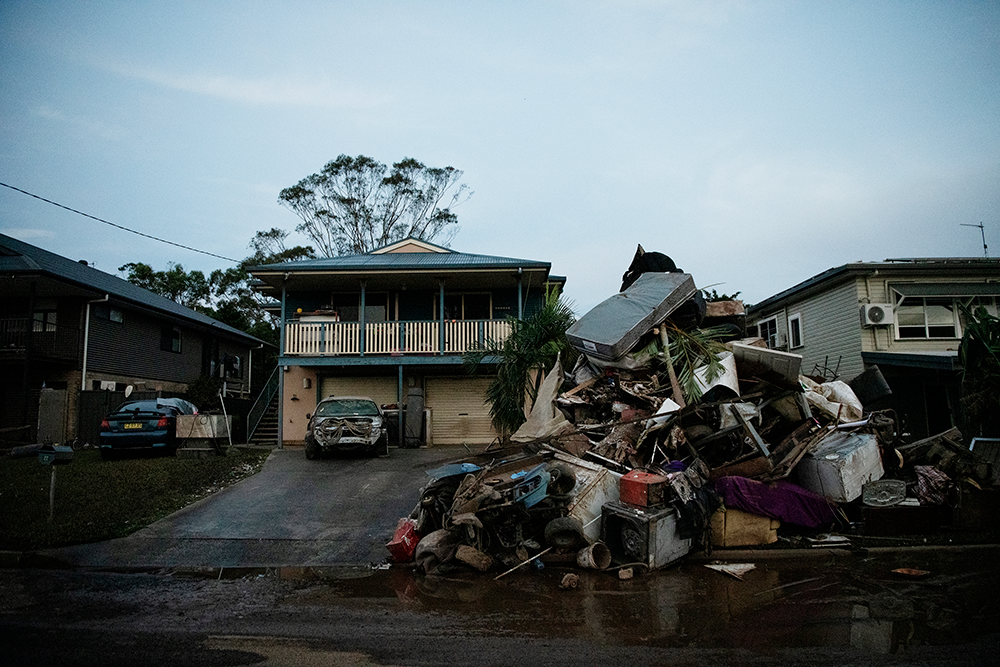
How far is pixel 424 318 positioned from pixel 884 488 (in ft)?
47.8

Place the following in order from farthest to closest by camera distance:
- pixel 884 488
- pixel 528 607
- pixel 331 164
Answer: pixel 331 164 < pixel 884 488 < pixel 528 607

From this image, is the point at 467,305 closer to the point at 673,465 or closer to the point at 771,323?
the point at 771,323

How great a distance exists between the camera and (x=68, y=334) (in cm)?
1936

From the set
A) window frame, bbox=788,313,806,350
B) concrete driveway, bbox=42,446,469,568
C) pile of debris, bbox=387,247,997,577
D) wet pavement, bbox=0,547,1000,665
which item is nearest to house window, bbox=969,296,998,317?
window frame, bbox=788,313,806,350

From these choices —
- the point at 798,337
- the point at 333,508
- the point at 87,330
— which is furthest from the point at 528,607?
the point at 87,330

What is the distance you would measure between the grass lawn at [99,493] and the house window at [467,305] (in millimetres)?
7944

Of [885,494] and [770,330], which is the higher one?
[770,330]

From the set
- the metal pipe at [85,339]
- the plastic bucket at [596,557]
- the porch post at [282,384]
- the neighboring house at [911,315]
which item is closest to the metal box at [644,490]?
the plastic bucket at [596,557]

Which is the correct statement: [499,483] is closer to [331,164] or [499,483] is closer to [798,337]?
[798,337]

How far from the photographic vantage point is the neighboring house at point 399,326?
17703 millimetres

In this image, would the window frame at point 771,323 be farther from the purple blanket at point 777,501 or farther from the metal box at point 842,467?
the purple blanket at point 777,501

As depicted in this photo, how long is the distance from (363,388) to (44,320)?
10.7 meters

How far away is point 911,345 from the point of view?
15898 millimetres

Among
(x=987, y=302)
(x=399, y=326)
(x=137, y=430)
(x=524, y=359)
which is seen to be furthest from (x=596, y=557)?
(x=987, y=302)
